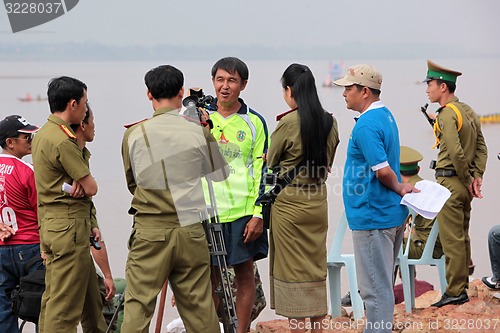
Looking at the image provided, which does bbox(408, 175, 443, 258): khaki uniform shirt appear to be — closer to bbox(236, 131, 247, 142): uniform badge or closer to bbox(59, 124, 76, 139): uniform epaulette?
bbox(236, 131, 247, 142): uniform badge

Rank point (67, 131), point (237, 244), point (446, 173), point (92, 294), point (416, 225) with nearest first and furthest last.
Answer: point (67, 131) < point (92, 294) < point (237, 244) < point (446, 173) < point (416, 225)

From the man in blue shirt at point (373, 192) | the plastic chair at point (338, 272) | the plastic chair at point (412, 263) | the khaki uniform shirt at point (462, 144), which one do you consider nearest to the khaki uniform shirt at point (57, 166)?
the man in blue shirt at point (373, 192)

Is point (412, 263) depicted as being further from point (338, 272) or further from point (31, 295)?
point (31, 295)

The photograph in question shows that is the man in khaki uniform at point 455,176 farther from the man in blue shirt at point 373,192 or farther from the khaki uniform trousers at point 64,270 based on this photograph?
the khaki uniform trousers at point 64,270

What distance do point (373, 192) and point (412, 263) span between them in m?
1.21

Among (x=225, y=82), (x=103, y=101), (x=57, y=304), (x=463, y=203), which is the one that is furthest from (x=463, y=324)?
(x=103, y=101)

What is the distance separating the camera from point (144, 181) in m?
3.48

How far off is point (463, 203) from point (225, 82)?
5.13 feet

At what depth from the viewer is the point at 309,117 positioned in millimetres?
3906

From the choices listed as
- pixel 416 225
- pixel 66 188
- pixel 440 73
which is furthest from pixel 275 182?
pixel 416 225

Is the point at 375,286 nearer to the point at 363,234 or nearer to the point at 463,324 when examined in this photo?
the point at 363,234

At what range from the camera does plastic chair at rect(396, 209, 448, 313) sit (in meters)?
4.82

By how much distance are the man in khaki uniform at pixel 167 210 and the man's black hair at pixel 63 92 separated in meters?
0.34

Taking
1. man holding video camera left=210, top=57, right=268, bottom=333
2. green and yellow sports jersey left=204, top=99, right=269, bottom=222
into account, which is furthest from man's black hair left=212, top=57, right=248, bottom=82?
green and yellow sports jersey left=204, top=99, right=269, bottom=222
